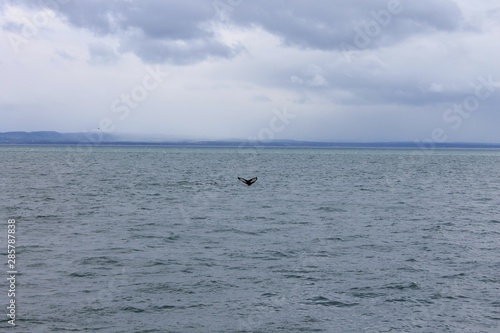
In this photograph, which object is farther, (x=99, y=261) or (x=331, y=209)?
(x=331, y=209)

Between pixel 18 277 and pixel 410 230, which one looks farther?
pixel 410 230

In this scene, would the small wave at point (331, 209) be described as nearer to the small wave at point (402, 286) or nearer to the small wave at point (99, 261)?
the small wave at point (402, 286)

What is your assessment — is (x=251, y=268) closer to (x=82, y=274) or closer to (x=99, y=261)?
(x=99, y=261)

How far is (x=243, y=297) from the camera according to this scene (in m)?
22.2

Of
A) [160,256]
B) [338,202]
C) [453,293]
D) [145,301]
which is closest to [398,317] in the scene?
[453,293]

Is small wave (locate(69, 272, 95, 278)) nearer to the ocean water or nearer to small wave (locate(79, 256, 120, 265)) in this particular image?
the ocean water

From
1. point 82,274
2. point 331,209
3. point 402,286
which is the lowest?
point 82,274

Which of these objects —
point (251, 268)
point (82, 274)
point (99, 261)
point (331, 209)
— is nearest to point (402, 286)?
point (251, 268)

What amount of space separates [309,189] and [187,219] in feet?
105

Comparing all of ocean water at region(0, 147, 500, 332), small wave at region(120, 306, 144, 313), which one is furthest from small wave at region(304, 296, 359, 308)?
small wave at region(120, 306, 144, 313)

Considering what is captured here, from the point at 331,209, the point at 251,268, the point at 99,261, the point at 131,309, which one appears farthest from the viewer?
the point at 331,209

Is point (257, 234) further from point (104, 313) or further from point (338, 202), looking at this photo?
point (338, 202)

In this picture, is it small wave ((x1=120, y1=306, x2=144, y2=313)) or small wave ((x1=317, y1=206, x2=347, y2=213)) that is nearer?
small wave ((x1=120, y1=306, x2=144, y2=313))

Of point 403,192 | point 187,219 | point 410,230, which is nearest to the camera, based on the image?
point 410,230
